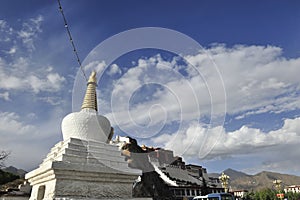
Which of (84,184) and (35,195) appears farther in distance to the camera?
(35,195)

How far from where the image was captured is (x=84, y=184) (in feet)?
37.1

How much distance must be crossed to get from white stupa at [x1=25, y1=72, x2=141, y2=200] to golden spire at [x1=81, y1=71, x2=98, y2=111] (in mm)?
352

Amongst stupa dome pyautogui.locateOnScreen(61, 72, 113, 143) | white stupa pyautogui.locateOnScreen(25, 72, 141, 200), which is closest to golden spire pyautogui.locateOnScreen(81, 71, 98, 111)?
stupa dome pyautogui.locateOnScreen(61, 72, 113, 143)

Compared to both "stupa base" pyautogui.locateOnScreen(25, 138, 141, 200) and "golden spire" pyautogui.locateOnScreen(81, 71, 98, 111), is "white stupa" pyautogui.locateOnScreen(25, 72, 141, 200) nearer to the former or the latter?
"stupa base" pyautogui.locateOnScreen(25, 138, 141, 200)

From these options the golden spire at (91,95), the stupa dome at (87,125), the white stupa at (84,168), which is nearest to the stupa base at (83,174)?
the white stupa at (84,168)

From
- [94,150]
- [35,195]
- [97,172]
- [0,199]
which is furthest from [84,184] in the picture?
[0,199]

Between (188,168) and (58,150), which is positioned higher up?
(188,168)

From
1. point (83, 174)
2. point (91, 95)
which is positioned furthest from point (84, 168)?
point (91, 95)

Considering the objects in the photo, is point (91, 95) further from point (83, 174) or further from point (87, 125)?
point (83, 174)

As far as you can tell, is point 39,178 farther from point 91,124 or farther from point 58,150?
point 91,124

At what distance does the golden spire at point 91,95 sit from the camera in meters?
15.1

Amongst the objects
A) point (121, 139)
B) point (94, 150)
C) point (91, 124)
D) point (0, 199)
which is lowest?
point (0, 199)

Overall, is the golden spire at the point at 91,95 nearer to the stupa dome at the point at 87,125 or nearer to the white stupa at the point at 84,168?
the stupa dome at the point at 87,125

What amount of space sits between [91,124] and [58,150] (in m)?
2.18
